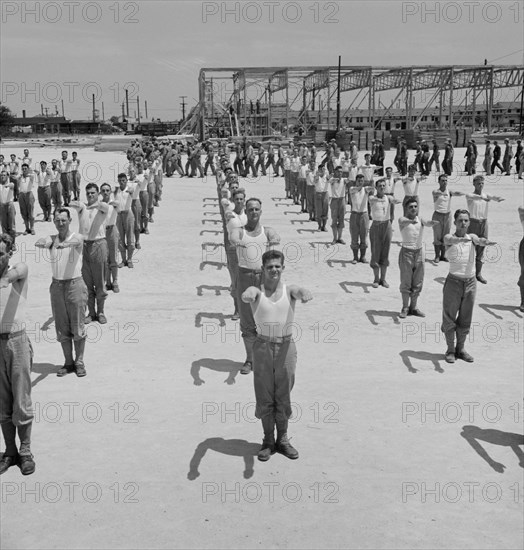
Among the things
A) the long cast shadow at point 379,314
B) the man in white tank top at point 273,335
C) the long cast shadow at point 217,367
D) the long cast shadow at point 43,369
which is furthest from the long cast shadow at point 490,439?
the long cast shadow at point 43,369

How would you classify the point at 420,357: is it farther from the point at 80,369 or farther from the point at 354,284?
the point at 80,369

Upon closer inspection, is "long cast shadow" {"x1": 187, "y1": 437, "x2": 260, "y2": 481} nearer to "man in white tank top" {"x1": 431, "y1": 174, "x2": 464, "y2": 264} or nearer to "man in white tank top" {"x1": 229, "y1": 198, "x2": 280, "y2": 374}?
"man in white tank top" {"x1": 229, "y1": 198, "x2": 280, "y2": 374}

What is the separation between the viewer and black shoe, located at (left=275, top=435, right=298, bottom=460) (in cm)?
539

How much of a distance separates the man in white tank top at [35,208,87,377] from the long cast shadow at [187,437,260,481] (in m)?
2.20

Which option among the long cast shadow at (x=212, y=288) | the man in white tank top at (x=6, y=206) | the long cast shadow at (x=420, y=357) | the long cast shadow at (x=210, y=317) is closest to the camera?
the long cast shadow at (x=420, y=357)

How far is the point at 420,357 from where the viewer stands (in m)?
7.88

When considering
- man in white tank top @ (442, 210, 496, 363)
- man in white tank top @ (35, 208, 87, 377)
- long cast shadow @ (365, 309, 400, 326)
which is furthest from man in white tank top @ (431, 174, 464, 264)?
man in white tank top @ (35, 208, 87, 377)

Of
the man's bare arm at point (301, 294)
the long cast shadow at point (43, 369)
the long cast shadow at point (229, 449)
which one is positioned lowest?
the long cast shadow at point (229, 449)

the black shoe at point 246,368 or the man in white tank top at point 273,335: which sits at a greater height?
the man in white tank top at point 273,335

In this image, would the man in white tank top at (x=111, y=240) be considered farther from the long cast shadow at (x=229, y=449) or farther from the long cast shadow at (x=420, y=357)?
the long cast shadow at (x=229, y=449)

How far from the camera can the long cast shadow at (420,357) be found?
24.9 feet

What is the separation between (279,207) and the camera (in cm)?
2102

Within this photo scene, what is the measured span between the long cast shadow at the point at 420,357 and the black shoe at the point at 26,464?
4.26m

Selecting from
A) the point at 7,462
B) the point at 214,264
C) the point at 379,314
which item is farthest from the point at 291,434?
the point at 214,264
